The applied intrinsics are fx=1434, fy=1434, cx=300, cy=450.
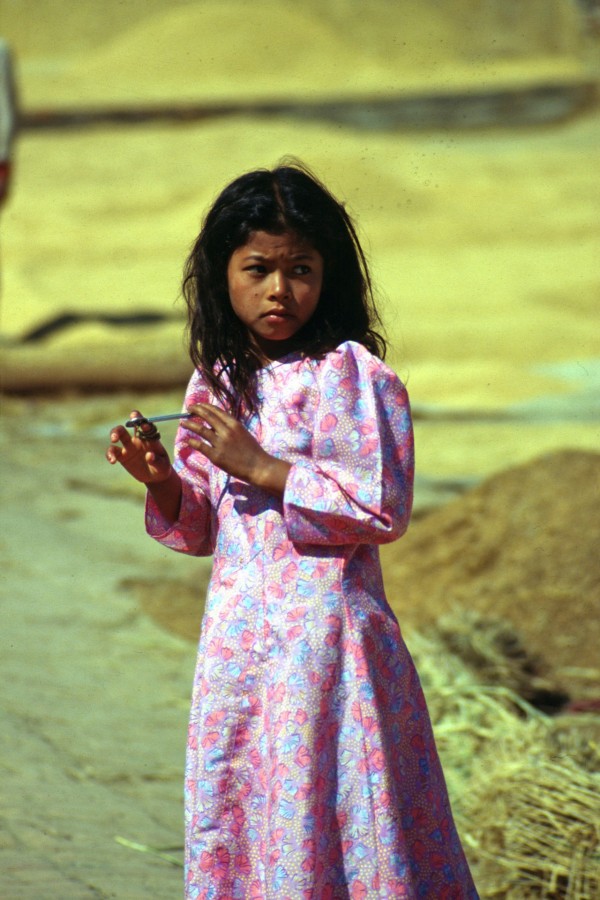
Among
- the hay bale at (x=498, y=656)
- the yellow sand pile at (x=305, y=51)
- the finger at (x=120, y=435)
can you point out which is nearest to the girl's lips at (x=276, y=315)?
the finger at (x=120, y=435)

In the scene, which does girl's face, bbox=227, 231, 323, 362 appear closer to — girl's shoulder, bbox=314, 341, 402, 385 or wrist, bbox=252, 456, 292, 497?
girl's shoulder, bbox=314, 341, 402, 385

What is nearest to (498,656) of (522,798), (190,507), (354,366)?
(522,798)

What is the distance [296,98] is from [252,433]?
1071 inches

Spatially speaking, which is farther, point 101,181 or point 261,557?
point 101,181

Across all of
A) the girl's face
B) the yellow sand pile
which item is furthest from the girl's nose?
the yellow sand pile

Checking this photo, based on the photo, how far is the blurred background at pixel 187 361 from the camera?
4082mm

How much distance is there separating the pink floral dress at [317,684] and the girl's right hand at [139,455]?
0.42ft

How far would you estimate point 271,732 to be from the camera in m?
2.13

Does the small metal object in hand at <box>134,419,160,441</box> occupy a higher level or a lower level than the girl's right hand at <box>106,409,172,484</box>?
higher

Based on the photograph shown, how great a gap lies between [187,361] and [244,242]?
25.8 feet

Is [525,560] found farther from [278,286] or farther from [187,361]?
[187,361]

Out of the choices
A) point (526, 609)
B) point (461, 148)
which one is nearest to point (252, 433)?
point (526, 609)

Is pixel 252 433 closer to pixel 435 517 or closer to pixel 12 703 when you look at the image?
pixel 12 703

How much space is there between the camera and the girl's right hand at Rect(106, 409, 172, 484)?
2.20 metres
